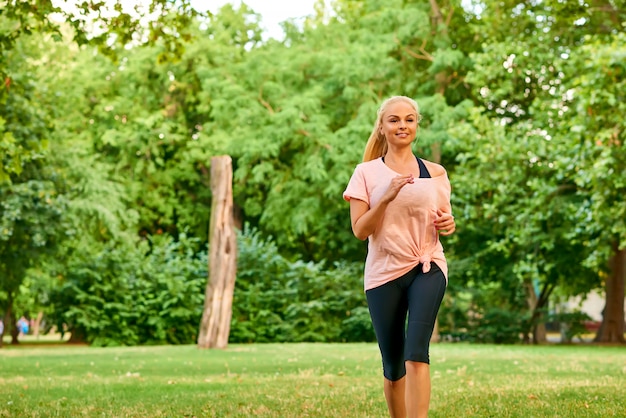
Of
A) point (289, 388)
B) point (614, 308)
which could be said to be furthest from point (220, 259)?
point (614, 308)

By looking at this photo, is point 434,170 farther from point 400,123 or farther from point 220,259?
point 220,259

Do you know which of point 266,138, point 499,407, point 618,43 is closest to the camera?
point 499,407

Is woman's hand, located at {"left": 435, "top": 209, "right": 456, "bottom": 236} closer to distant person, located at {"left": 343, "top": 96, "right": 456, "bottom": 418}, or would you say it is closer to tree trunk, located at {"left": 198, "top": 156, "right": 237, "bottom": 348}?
distant person, located at {"left": 343, "top": 96, "right": 456, "bottom": 418}

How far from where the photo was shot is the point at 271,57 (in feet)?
107

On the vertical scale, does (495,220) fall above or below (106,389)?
above

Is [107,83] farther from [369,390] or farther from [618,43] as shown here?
[369,390]

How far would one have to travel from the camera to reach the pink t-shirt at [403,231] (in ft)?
18.2

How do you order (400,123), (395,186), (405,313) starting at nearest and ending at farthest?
(395,186), (405,313), (400,123)

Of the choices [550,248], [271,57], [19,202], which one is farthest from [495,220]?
[19,202]

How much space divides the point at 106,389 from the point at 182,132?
25660mm

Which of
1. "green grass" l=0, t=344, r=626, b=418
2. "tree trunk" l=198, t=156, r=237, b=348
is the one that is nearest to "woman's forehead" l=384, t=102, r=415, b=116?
"green grass" l=0, t=344, r=626, b=418

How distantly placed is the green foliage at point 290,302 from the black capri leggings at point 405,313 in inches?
874

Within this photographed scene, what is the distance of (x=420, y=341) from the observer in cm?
540

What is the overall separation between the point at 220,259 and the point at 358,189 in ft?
55.5
